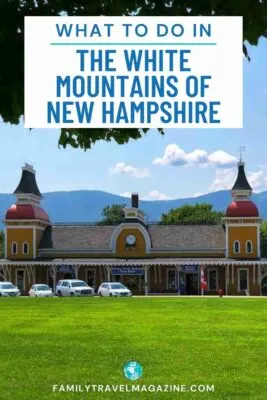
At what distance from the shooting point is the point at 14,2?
17.5 ft

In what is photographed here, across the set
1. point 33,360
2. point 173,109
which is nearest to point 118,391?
point 33,360

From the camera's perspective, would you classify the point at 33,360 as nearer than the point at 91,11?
No

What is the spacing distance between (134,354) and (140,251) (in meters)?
48.4

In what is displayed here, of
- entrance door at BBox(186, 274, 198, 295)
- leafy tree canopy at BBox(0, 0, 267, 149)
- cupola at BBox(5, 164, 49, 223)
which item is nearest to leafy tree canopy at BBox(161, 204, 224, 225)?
cupola at BBox(5, 164, 49, 223)

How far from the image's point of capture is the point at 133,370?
472 inches

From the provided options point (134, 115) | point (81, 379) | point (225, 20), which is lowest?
point (81, 379)

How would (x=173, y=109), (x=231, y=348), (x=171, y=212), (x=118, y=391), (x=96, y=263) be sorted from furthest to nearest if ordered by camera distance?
(x=171, y=212), (x=96, y=263), (x=231, y=348), (x=118, y=391), (x=173, y=109)

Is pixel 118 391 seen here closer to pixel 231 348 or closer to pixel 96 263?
pixel 231 348

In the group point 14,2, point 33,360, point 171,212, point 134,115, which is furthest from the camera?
point 171,212

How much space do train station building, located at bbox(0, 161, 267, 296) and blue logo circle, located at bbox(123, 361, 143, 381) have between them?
45945 mm

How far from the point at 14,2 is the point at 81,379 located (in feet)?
23.7

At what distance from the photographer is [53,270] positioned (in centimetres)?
6144

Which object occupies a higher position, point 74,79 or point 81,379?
point 74,79

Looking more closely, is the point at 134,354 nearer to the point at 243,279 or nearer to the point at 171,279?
the point at 243,279
